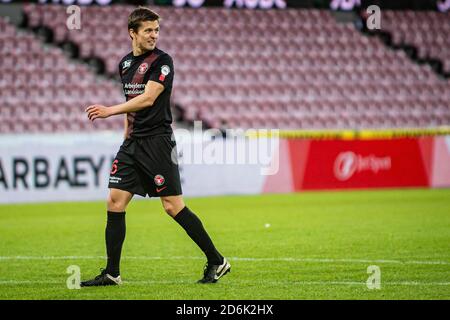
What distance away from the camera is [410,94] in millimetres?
28016

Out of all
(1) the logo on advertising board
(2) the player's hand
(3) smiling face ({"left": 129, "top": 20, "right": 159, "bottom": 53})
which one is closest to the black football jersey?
(3) smiling face ({"left": 129, "top": 20, "right": 159, "bottom": 53})

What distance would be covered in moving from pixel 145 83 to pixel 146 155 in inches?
22.7

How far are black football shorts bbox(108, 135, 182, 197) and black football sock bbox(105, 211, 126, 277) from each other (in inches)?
9.9

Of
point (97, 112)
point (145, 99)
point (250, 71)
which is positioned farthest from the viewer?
point (250, 71)

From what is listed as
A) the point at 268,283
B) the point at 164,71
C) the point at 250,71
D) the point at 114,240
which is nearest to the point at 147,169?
the point at 114,240

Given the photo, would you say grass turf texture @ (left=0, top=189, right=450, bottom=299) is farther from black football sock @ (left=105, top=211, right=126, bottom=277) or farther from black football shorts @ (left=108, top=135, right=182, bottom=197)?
black football shorts @ (left=108, top=135, right=182, bottom=197)

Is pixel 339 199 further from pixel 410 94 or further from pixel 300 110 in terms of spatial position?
pixel 410 94

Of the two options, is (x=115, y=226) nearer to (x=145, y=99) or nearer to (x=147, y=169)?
(x=147, y=169)

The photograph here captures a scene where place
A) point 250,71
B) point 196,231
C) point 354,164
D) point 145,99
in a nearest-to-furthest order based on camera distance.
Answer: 1. point 145,99
2. point 196,231
3. point 354,164
4. point 250,71

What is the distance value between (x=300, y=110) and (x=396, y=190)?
5516 mm

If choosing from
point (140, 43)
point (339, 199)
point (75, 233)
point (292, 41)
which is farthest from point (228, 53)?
point (140, 43)

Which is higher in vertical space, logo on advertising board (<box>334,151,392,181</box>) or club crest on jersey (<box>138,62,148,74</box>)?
club crest on jersey (<box>138,62,148,74</box>)

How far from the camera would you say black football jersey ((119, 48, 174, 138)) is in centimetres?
762

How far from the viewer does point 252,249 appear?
34.3 feet
